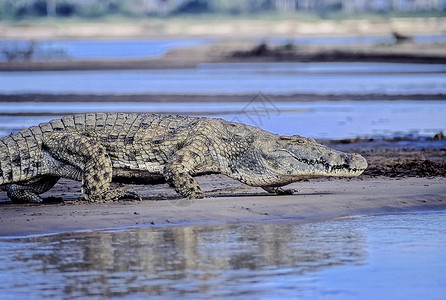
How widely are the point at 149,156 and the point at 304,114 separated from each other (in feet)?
34.3

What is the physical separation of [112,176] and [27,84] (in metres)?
20.9

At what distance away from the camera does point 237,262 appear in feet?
20.8

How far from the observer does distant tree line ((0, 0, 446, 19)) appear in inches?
4018

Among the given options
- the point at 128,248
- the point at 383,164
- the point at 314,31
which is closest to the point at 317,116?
the point at 383,164

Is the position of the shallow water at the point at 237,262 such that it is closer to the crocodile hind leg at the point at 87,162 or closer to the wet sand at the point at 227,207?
the wet sand at the point at 227,207

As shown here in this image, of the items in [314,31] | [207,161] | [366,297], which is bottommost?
[366,297]

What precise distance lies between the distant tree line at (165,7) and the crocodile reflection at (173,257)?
9302cm

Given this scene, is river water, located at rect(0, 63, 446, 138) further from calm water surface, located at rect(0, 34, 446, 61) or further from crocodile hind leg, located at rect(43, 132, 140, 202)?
calm water surface, located at rect(0, 34, 446, 61)

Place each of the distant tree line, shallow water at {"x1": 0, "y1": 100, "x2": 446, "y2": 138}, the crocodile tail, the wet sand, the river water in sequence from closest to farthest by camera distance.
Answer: the wet sand → the crocodile tail → shallow water at {"x1": 0, "y1": 100, "x2": 446, "y2": 138} → the river water → the distant tree line

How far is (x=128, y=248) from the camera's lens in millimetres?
6832

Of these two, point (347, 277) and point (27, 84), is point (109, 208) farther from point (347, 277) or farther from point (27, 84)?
point (27, 84)

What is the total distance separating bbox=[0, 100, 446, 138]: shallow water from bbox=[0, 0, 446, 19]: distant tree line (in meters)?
78.8

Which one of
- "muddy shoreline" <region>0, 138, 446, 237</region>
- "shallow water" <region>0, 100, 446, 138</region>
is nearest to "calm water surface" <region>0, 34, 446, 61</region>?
"shallow water" <region>0, 100, 446, 138</region>

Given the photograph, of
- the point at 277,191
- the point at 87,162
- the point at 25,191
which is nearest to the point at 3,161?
the point at 25,191
